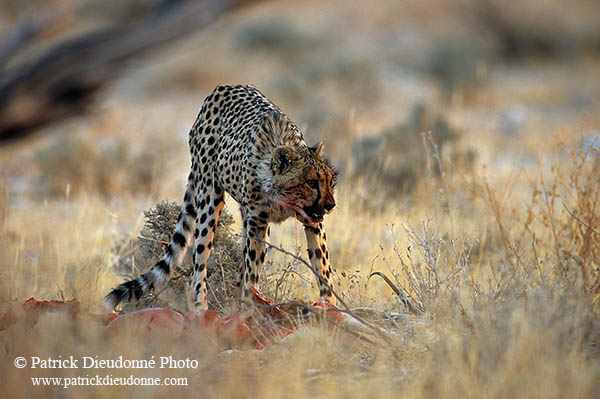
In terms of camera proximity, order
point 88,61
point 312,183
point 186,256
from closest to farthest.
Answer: point 88,61 < point 312,183 < point 186,256

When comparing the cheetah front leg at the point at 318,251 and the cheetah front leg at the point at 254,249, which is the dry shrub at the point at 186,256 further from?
the cheetah front leg at the point at 318,251

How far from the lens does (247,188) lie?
4.07 m

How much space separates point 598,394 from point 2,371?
85.9 inches

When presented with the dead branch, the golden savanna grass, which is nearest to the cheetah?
the golden savanna grass

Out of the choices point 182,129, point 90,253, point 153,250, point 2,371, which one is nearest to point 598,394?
point 2,371

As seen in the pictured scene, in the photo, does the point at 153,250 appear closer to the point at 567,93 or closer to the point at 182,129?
the point at 182,129

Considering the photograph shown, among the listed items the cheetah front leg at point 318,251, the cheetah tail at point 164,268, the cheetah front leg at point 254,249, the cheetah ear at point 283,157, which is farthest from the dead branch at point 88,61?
the cheetah front leg at point 318,251

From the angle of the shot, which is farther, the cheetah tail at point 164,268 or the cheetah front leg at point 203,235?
the cheetah front leg at point 203,235

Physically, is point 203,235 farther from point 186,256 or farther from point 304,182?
point 304,182

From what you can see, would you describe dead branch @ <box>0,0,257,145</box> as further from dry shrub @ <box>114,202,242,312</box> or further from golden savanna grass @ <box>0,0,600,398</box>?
dry shrub @ <box>114,202,242,312</box>

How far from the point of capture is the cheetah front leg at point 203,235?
13.6 feet

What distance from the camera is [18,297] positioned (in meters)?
3.90

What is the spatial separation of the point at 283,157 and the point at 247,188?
352 mm

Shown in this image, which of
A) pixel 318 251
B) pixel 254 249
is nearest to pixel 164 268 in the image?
pixel 254 249
